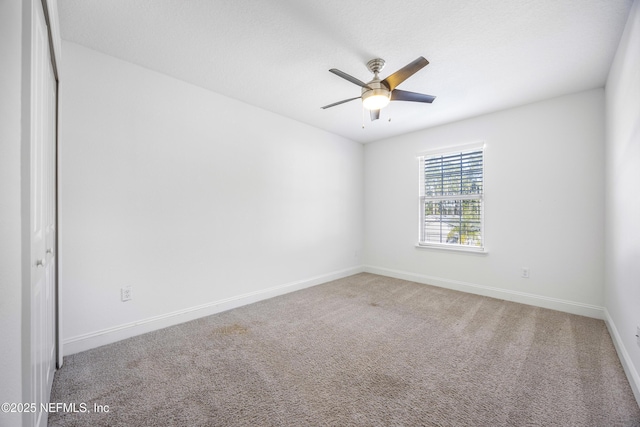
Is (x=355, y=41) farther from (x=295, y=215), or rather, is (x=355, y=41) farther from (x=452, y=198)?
(x=452, y=198)

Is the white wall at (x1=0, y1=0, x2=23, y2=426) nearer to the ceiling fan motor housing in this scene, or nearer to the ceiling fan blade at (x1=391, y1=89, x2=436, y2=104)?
the ceiling fan motor housing

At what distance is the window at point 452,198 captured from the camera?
379cm

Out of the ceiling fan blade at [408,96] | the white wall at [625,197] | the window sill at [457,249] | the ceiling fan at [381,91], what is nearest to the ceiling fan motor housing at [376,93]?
the ceiling fan at [381,91]

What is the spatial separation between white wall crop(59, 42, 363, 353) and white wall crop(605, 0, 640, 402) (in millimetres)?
3230

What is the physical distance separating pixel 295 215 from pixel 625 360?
342 cm

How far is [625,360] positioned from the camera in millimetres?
1945

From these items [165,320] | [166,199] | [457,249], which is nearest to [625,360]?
[457,249]

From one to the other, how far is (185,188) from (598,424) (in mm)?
3502

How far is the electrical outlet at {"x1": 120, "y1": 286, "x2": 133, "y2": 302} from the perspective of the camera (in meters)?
2.39

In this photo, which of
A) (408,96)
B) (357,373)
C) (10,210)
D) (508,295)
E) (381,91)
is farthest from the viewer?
(508,295)

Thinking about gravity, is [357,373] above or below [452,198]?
below

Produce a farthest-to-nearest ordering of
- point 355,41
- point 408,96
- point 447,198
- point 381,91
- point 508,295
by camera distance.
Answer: point 447,198 → point 508,295 → point 408,96 → point 381,91 → point 355,41

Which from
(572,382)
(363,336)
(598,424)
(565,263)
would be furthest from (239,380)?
(565,263)

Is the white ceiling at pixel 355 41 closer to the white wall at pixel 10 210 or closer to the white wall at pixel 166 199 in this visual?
the white wall at pixel 166 199
